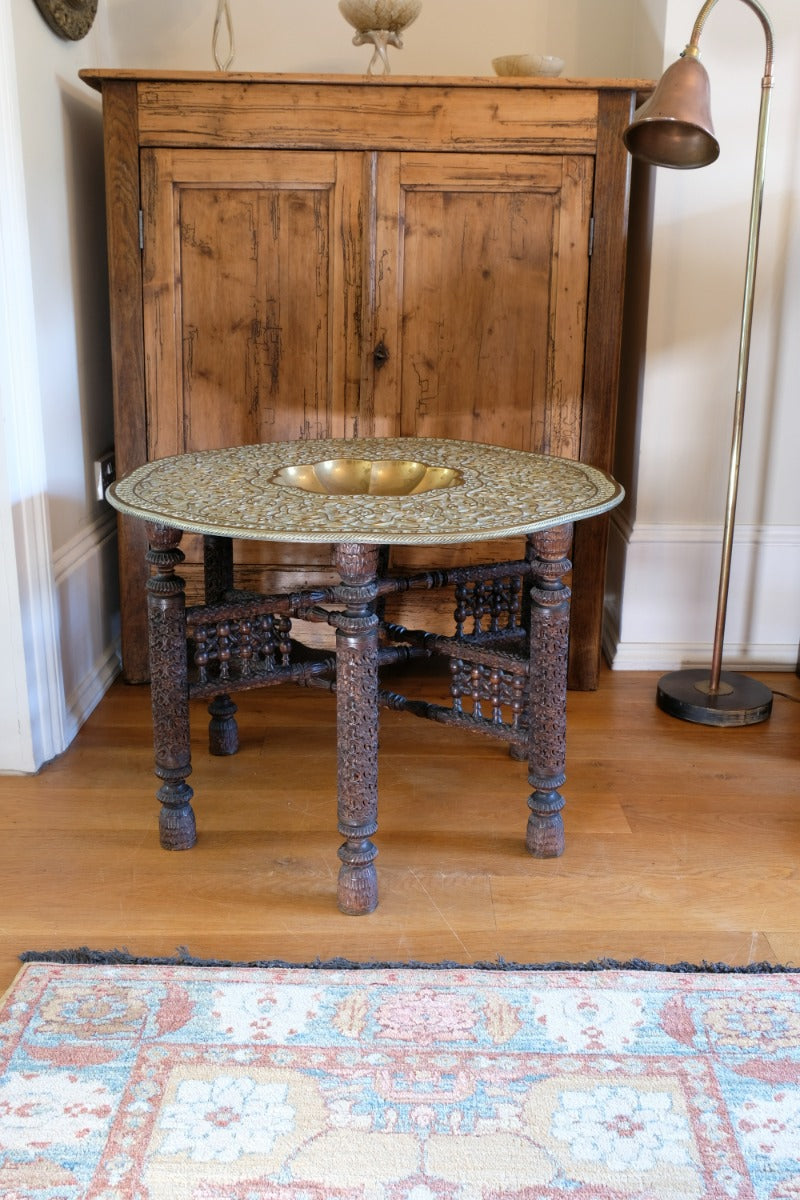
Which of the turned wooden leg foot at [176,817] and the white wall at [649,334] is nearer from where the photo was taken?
the turned wooden leg foot at [176,817]

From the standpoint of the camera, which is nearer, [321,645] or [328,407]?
[328,407]

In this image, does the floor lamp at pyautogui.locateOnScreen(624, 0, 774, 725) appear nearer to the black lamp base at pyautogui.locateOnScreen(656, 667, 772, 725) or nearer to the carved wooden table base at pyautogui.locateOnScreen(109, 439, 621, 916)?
the black lamp base at pyautogui.locateOnScreen(656, 667, 772, 725)

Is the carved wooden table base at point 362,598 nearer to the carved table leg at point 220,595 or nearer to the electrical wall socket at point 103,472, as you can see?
the carved table leg at point 220,595

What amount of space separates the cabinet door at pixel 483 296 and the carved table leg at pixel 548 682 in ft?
2.77

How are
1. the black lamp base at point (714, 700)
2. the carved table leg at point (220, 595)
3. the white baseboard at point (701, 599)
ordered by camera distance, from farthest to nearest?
the white baseboard at point (701, 599), the black lamp base at point (714, 700), the carved table leg at point (220, 595)

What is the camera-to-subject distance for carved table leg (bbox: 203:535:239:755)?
2.47 meters

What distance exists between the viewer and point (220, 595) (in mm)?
2504

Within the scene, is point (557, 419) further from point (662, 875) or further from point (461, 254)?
point (662, 875)

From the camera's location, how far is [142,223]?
9.02ft

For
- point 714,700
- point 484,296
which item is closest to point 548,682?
point 714,700

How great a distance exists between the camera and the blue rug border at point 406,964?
70.9 inches

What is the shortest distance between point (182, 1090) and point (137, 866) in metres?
0.64

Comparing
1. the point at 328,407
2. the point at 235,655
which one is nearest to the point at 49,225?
the point at 328,407

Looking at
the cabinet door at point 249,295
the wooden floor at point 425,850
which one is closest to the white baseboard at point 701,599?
the wooden floor at point 425,850
